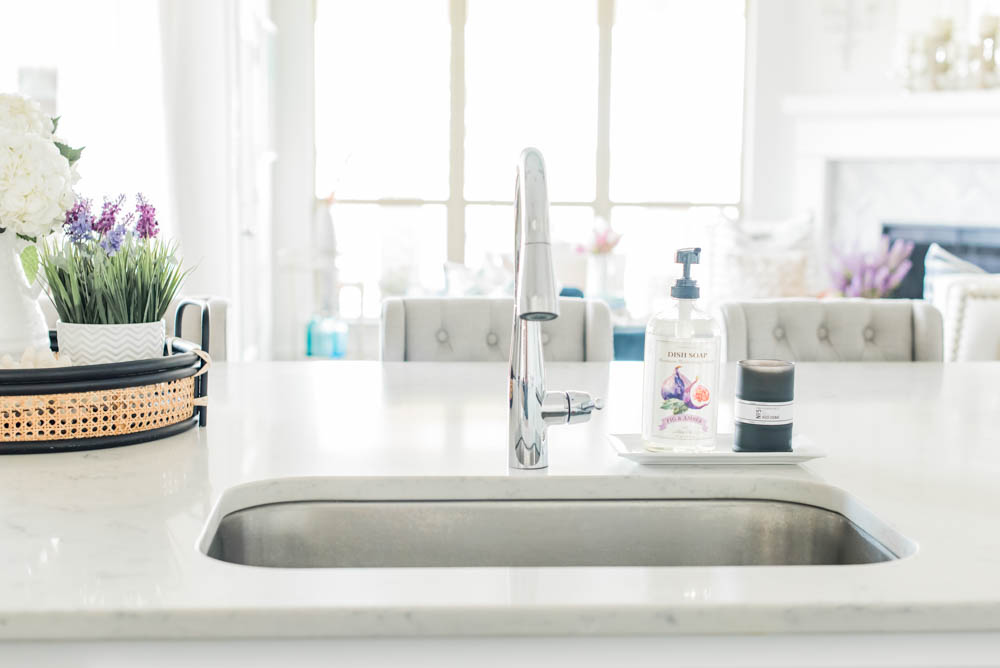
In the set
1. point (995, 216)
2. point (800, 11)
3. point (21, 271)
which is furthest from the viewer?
point (800, 11)

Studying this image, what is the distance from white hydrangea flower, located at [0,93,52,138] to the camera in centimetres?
116

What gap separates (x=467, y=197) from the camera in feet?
23.0

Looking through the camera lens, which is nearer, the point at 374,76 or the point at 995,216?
the point at 995,216

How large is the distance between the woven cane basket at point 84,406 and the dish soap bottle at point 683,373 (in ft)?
1.82

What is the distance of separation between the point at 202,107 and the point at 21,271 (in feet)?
13.1

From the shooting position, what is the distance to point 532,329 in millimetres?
1101

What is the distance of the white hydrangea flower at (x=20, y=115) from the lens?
45.8 inches

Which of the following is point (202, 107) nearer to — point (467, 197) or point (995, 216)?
point (467, 197)

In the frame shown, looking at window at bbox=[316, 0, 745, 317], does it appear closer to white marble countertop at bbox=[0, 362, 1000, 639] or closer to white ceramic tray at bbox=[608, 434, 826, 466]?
white marble countertop at bbox=[0, 362, 1000, 639]

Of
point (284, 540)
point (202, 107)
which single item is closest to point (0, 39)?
point (202, 107)

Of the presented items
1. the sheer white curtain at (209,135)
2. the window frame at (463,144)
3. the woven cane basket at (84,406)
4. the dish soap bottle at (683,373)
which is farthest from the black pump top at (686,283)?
the window frame at (463,144)

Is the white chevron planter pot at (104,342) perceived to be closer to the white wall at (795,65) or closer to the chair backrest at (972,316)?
the chair backrest at (972,316)

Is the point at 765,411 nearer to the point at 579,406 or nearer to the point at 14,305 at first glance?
the point at 579,406

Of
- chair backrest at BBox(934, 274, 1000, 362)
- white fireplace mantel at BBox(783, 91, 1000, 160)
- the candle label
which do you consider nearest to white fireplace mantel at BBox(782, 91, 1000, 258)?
white fireplace mantel at BBox(783, 91, 1000, 160)
